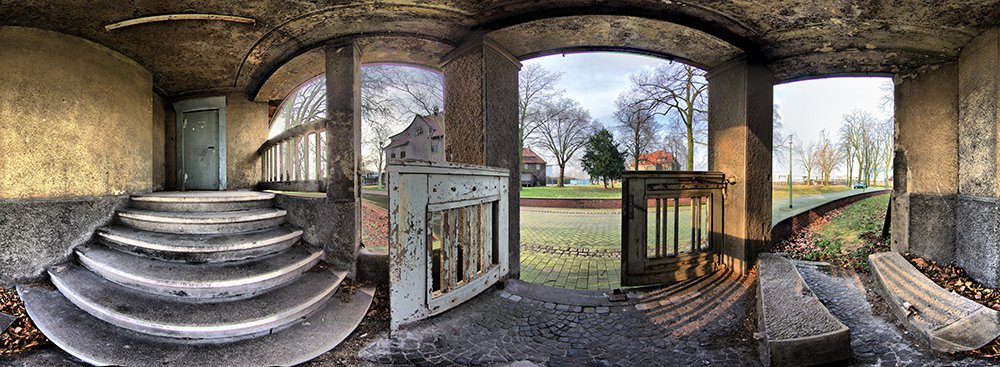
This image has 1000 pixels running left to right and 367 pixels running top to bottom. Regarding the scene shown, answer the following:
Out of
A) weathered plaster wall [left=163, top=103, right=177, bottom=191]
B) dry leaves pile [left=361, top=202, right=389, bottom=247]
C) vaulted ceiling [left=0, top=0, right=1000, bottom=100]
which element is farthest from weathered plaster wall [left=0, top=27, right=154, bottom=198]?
dry leaves pile [left=361, top=202, right=389, bottom=247]

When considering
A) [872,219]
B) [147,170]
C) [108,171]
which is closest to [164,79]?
[147,170]

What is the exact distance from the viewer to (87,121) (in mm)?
4219

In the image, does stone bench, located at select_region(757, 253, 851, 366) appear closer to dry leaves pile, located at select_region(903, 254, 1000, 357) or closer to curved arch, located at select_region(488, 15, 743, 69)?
dry leaves pile, located at select_region(903, 254, 1000, 357)

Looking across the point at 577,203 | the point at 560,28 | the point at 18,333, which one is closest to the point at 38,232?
the point at 18,333

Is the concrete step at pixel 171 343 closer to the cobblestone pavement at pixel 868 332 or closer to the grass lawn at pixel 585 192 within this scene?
the cobblestone pavement at pixel 868 332

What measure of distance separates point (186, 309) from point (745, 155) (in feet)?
23.0

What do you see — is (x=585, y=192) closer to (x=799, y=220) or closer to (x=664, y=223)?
(x=799, y=220)

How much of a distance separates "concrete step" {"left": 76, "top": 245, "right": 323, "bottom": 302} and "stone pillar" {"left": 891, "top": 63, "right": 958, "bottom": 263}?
8.90 meters

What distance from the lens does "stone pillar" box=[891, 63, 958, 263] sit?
4.56 meters

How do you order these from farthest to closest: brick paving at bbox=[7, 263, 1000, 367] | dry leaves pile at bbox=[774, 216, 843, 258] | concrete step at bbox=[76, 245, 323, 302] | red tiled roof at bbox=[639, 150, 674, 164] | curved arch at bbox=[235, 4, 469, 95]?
red tiled roof at bbox=[639, 150, 674, 164]
dry leaves pile at bbox=[774, 216, 843, 258]
curved arch at bbox=[235, 4, 469, 95]
concrete step at bbox=[76, 245, 323, 302]
brick paving at bbox=[7, 263, 1000, 367]

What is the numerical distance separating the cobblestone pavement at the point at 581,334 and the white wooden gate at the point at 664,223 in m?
0.42

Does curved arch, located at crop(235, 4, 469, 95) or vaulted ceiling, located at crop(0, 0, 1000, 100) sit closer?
vaulted ceiling, located at crop(0, 0, 1000, 100)

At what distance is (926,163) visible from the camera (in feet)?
15.8

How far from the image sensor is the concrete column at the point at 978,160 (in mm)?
3859
